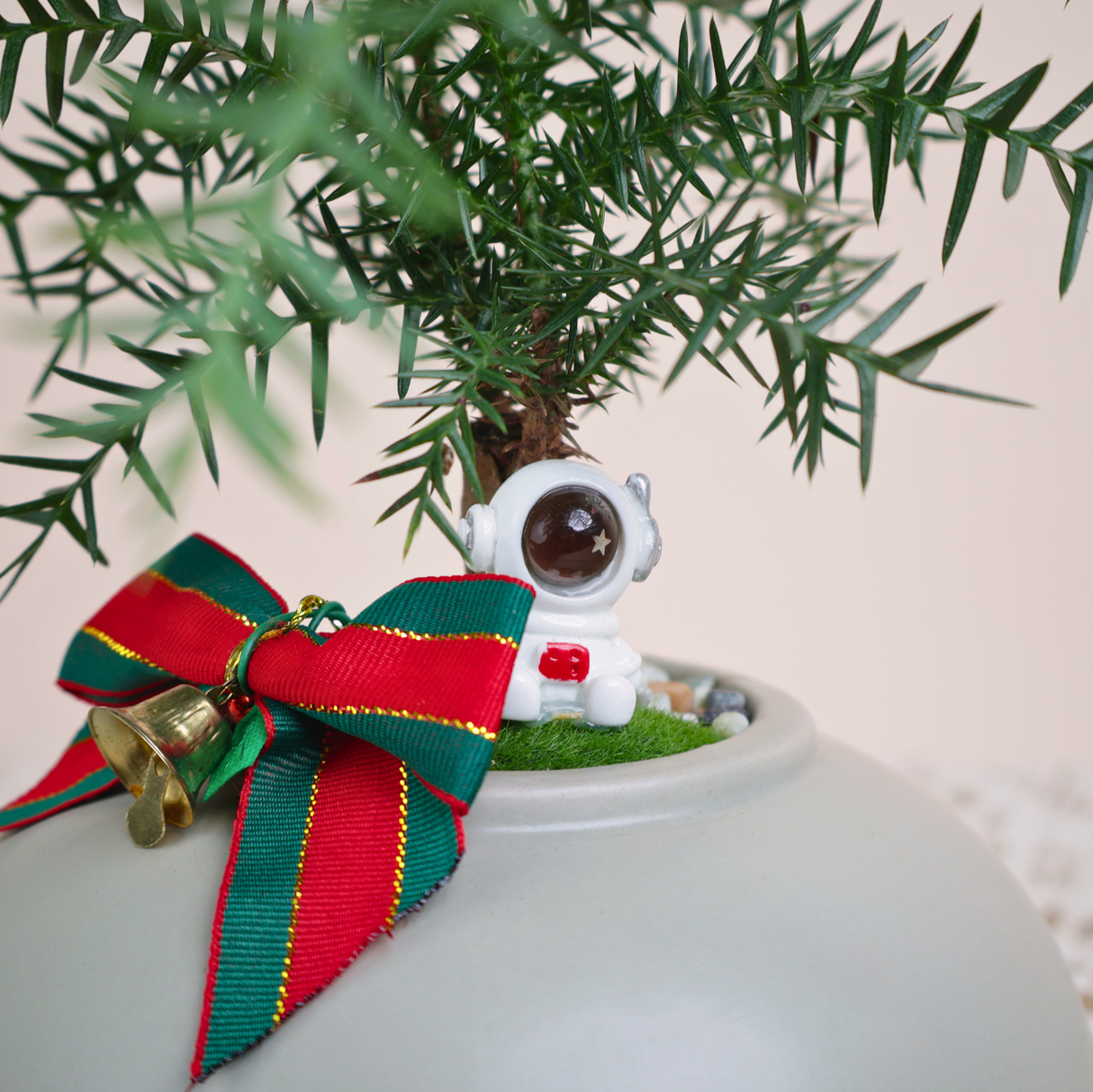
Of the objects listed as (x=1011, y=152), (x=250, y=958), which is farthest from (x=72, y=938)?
(x=1011, y=152)

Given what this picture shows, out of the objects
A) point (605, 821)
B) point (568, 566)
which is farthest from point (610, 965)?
point (568, 566)

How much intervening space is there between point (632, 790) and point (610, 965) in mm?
65

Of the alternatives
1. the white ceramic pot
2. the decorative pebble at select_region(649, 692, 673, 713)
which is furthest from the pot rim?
the decorative pebble at select_region(649, 692, 673, 713)

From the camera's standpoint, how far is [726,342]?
0.96 feet

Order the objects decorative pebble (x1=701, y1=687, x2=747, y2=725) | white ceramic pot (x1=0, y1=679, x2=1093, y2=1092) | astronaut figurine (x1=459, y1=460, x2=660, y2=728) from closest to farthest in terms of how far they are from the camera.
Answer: white ceramic pot (x1=0, y1=679, x2=1093, y2=1092) < astronaut figurine (x1=459, y1=460, x2=660, y2=728) < decorative pebble (x1=701, y1=687, x2=747, y2=725)

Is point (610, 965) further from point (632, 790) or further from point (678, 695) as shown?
point (678, 695)

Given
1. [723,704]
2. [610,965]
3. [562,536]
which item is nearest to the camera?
[610,965]

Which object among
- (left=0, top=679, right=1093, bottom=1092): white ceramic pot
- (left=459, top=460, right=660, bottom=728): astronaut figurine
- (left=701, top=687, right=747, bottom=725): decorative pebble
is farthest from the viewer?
(left=701, top=687, right=747, bottom=725): decorative pebble

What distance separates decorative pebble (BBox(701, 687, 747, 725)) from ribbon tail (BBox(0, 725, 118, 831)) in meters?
0.30

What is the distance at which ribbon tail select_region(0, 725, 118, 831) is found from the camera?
16.8 inches

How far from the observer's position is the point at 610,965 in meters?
0.30

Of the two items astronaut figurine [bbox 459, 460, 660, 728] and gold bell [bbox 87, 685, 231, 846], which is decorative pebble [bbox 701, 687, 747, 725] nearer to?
astronaut figurine [bbox 459, 460, 660, 728]

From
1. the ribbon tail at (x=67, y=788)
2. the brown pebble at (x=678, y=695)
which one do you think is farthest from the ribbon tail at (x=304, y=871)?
the brown pebble at (x=678, y=695)

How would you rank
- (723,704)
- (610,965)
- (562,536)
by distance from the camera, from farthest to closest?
(723,704) < (562,536) < (610,965)
